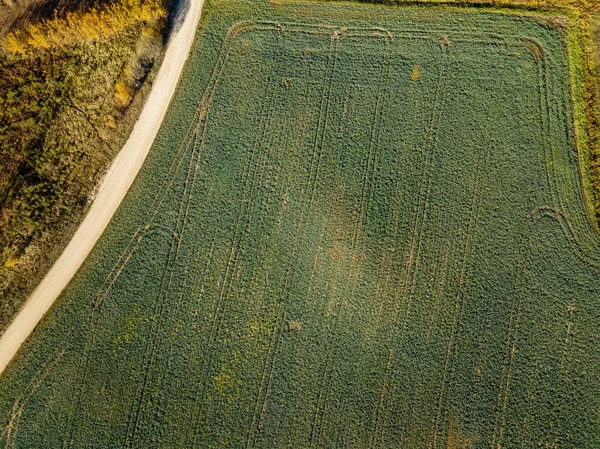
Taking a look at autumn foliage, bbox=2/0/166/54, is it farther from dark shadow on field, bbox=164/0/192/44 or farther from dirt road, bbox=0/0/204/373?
dirt road, bbox=0/0/204/373

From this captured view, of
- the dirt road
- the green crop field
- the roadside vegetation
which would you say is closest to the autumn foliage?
the roadside vegetation

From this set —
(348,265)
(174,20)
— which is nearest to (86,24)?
(174,20)

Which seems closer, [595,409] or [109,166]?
[595,409]

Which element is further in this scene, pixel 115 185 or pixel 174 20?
pixel 174 20

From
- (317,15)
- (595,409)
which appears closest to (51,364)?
(317,15)

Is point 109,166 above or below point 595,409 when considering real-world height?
above

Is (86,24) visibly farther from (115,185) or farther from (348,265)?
(348,265)

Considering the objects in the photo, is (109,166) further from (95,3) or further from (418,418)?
(418,418)
